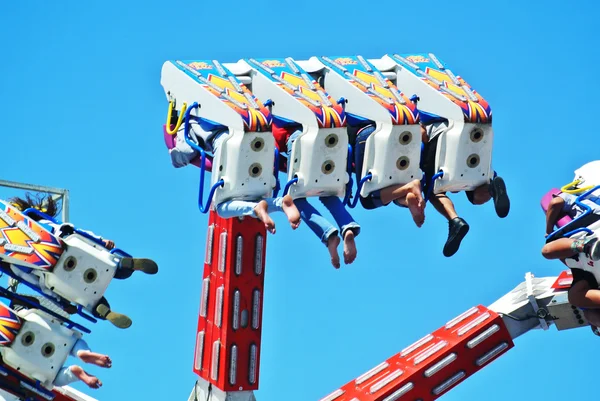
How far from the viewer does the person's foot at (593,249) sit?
26.9 meters

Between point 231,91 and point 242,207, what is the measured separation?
157 cm

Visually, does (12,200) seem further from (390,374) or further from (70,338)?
(390,374)

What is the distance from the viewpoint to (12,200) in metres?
27.1

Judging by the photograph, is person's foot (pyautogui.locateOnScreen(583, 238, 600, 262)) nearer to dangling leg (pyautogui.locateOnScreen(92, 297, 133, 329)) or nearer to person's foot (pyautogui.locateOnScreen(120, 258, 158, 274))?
person's foot (pyautogui.locateOnScreen(120, 258, 158, 274))

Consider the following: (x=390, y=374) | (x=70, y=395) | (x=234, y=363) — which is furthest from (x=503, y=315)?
A: (x=70, y=395)

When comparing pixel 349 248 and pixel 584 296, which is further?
pixel 584 296

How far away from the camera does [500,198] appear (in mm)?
28203

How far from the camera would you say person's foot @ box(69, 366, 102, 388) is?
25891mm

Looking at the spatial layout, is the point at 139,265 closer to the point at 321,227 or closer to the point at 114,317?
the point at 114,317

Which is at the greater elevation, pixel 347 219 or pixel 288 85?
pixel 288 85

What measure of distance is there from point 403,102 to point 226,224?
107 inches

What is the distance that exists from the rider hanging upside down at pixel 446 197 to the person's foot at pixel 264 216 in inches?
97.8

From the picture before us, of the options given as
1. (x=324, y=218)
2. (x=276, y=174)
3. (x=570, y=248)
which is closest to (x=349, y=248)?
(x=324, y=218)

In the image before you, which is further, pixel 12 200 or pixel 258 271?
pixel 258 271
